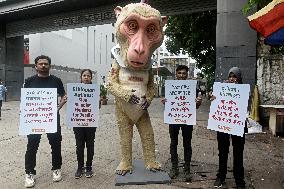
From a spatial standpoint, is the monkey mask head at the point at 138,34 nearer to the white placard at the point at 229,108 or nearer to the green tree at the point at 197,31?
the white placard at the point at 229,108

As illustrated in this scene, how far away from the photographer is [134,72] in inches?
210

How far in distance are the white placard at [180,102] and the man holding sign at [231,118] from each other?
43cm

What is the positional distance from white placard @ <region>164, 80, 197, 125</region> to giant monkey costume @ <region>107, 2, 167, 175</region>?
0.98 ft

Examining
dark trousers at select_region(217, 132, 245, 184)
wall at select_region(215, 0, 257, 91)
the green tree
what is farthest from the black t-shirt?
the green tree

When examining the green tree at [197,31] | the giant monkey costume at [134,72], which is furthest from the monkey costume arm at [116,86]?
the green tree at [197,31]

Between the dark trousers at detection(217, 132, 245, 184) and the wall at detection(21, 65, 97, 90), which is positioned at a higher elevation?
the wall at detection(21, 65, 97, 90)

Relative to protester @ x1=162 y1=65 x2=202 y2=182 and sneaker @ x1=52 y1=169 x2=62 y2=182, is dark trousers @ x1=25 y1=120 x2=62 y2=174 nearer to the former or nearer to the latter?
sneaker @ x1=52 y1=169 x2=62 y2=182

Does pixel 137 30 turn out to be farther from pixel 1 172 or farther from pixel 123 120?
pixel 1 172

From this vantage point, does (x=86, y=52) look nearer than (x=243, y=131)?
No

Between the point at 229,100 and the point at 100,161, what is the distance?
2735mm

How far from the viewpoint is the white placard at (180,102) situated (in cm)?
538

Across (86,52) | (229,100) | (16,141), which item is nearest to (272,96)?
(229,100)

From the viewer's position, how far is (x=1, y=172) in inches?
225

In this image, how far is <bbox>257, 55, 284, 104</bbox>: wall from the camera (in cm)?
1034
